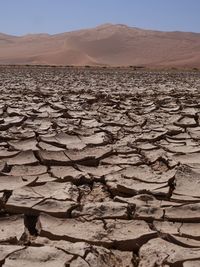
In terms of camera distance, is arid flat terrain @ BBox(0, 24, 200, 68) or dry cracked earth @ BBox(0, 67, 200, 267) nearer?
dry cracked earth @ BBox(0, 67, 200, 267)

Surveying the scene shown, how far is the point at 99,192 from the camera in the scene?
2.44 m

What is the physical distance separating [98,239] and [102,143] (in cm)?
172

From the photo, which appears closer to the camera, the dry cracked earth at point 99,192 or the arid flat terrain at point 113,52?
the dry cracked earth at point 99,192

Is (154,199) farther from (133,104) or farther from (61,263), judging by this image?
(133,104)

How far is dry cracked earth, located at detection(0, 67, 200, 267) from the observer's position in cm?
171

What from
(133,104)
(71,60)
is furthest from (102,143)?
(71,60)

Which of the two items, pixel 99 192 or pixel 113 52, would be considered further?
pixel 113 52

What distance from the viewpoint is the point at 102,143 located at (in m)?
3.51

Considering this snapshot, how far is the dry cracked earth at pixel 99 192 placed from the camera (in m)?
1.71

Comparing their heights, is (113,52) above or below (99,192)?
above

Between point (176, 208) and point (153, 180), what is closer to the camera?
point (176, 208)

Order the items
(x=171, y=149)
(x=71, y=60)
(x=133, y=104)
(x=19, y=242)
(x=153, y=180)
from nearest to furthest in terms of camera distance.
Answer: (x=19, y=242), (x=153, y=180), (x=171, y=149), (x=133, y=104), (x=71, y=60)

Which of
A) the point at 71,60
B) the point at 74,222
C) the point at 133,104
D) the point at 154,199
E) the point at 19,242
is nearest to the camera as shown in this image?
the point at 19,242

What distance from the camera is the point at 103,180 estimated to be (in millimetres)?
2613
